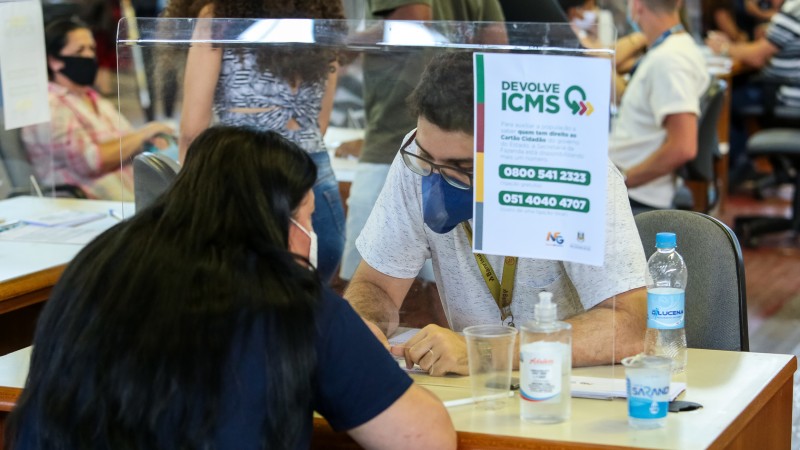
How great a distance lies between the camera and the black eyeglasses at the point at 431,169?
1.79m

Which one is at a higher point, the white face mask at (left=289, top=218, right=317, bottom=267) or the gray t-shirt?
the white face mask at (left=289, top=218, right=317, bottom=267)

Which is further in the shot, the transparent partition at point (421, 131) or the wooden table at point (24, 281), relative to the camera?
the wooden table at point (24, 281)

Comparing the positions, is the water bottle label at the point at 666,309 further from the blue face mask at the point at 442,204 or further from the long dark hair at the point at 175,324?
the long dark hair at the point at 175,324

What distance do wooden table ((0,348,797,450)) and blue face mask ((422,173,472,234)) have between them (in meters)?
0.27

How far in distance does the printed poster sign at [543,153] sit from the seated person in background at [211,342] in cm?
35

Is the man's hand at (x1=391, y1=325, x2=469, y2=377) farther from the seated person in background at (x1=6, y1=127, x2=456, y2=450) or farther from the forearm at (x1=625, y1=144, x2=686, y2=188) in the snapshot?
the forearm at (x1=625, y1=144, x2=686, y2=188)

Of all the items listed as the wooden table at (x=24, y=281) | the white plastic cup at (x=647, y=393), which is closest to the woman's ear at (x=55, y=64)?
the wooden table at (x=24, y=281)

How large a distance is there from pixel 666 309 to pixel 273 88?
3.60 ft

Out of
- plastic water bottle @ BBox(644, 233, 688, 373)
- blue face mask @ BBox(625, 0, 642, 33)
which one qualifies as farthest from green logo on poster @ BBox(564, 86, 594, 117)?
blue face mask @ BBox(625, 0, 642, 33)

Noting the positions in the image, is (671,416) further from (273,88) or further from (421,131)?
(273,88)

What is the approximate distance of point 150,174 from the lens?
7.14 feet

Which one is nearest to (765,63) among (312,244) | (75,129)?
(75,129)

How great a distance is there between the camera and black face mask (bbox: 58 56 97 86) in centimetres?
414

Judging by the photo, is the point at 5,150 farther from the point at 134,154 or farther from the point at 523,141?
the point at 523,141
